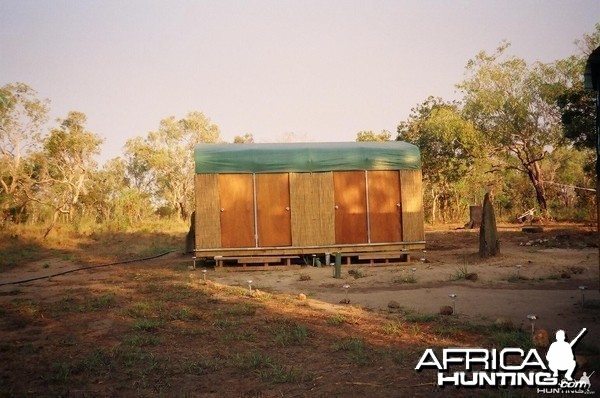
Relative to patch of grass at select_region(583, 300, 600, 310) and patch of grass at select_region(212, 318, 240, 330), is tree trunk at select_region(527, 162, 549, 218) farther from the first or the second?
patch of grass at select_region(212, 318, 240, 330)

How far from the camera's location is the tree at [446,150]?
23.2 metres

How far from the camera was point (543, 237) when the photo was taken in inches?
619

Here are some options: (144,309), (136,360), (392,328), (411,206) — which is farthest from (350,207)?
(136,360)

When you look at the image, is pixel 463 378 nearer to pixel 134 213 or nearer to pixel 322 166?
pixel 322 166

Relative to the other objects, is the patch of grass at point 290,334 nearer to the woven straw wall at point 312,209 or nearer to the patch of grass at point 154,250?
the woven straw wall at point 312,209

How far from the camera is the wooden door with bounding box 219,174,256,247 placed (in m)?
12.5

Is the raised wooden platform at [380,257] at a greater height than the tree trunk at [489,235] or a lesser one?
lesser

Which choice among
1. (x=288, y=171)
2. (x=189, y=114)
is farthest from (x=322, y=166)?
(x=189, y=114)

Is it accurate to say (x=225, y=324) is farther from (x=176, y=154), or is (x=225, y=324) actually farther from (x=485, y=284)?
(x=176, y=154)

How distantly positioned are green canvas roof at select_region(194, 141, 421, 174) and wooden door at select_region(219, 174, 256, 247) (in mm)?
299

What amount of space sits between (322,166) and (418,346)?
826 centimetres

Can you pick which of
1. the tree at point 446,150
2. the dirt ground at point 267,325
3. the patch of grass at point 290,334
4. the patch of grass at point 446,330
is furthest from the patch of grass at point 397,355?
the tree at point 446,150

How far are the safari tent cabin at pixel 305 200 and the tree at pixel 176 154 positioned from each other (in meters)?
26.8

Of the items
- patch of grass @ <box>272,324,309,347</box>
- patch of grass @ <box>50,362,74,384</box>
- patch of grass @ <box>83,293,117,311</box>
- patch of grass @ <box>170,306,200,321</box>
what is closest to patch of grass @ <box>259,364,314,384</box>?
patch of grass @ <box>272,324,309,347</box>
